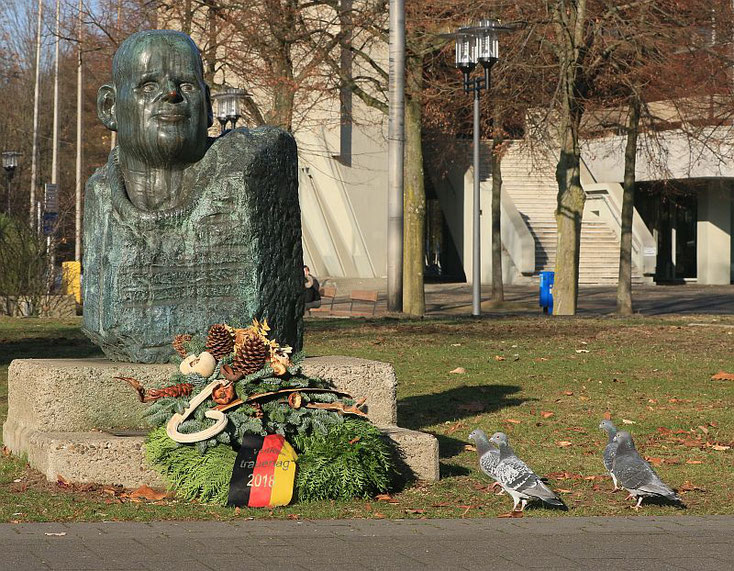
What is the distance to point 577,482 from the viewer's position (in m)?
9.06

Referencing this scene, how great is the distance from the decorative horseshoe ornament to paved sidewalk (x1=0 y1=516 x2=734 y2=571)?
2.94 ft

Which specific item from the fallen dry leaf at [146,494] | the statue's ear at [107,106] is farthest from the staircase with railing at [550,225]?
the fallen dry leaf at [146,494]

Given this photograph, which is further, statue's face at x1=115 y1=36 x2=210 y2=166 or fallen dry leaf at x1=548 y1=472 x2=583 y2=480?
statue's face at x1=115 y1=36 x2=210 y2=166

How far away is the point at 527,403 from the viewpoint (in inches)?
491

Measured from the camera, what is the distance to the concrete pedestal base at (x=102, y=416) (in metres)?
8.48

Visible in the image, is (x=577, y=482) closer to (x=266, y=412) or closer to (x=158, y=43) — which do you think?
(x=266, y=412)

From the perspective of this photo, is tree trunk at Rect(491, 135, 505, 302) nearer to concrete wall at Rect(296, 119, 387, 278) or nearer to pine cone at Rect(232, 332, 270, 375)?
concrete wall at Rect(296, 119, 387, 278)

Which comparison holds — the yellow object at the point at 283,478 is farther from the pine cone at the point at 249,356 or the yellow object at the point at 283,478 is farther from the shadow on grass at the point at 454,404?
the shadow on grass at the point at 454,404

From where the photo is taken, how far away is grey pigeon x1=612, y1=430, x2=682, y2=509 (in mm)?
7867

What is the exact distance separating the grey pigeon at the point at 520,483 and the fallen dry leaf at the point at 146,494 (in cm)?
218

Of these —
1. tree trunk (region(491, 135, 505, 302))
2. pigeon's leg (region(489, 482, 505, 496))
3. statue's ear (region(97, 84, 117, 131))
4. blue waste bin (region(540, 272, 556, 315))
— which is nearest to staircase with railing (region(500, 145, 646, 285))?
tree trunk (region(491, 135, 505, 302))

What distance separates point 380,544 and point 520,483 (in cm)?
121

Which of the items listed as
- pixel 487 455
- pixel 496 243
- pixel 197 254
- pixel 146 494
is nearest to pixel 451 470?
pixel 487 455

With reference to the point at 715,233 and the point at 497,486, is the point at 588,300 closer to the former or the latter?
the point at 715,233
